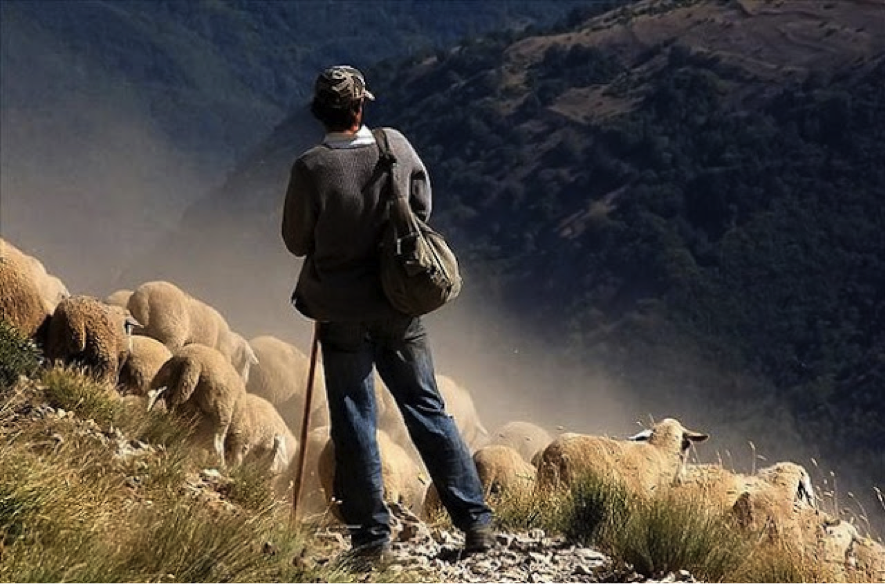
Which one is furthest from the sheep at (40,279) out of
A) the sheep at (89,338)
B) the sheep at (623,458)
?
the sheep at (623,458)

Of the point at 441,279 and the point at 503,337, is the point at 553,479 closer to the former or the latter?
the point at 441,279

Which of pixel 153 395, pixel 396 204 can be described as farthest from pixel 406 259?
pixel 153 395

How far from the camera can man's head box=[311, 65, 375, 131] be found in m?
5.77

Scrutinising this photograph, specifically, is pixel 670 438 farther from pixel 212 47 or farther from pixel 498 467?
pixel 212 47

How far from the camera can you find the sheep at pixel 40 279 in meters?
11.1

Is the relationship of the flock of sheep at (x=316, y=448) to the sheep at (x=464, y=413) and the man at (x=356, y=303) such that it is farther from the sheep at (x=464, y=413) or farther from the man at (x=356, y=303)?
the sheep at (x=464, y=413)

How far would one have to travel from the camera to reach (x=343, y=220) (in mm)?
5770

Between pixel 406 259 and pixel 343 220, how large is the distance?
1.02ft

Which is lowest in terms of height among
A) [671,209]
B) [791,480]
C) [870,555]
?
[870,555]

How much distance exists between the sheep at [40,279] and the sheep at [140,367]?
29.7 inches

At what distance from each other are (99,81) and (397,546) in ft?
425

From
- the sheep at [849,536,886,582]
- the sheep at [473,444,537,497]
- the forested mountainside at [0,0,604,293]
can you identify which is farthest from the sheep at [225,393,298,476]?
the forested mountainside at [0,0,604,293]

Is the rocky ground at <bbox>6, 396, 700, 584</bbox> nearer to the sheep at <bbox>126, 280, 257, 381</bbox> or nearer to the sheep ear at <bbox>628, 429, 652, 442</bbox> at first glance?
the sheep ear at <bbox>628, 429, 652, 442</bbox>

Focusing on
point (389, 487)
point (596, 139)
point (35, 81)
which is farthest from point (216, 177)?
point (389, 487)
